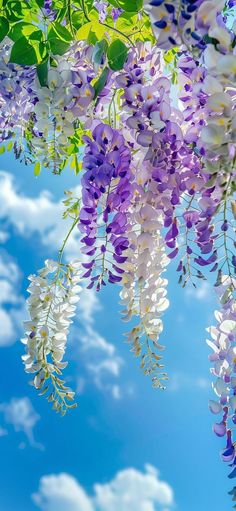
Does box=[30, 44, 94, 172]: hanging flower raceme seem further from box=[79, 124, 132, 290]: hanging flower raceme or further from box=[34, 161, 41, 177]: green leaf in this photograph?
box=[34, 161, 41, 177]: green leaf

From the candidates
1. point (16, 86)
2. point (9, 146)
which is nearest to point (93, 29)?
point (16, 86)

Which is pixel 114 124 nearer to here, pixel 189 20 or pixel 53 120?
pixel 53 120

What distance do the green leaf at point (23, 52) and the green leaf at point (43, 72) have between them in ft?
0.10

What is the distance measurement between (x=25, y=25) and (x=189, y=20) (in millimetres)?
523

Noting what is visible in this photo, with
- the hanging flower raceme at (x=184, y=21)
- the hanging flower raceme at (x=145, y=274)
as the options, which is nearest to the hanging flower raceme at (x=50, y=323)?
the hanging flower raceme at (x=145, y=274)

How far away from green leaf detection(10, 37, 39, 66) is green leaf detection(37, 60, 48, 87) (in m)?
0.03

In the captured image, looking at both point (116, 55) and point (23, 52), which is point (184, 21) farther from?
point (23, 52)

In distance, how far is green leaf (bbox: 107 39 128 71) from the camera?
1.12 metres

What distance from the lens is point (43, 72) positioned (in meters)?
1.17

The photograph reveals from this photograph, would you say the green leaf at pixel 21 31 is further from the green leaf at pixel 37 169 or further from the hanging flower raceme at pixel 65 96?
the green leaf at pixel 37 169

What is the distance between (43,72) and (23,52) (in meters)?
0.06

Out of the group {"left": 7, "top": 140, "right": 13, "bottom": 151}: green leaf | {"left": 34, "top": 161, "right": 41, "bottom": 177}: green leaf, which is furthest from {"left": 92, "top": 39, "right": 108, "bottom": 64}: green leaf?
{"left": 7, "top": 140, "right": 13, "bottom": 151}: green leaf

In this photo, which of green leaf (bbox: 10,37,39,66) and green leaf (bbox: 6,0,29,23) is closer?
green leaf (bbox: 10,37,39,66)

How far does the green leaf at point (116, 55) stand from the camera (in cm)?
112
